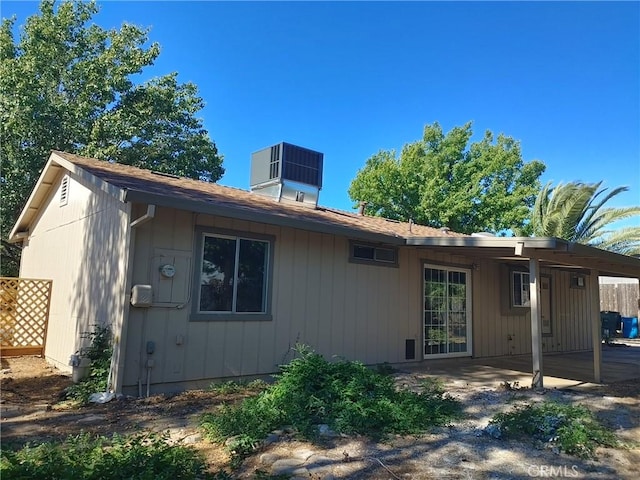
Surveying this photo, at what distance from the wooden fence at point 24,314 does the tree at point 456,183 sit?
61.9ft

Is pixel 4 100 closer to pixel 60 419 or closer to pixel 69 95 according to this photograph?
pixel 69 95

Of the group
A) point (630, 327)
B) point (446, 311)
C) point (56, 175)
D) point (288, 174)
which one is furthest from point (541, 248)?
point (630, 327)

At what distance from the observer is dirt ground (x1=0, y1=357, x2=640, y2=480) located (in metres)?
3.71

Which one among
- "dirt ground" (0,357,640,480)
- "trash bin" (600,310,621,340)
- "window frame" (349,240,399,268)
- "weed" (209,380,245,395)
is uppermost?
"window frame" (349,240,399,268)

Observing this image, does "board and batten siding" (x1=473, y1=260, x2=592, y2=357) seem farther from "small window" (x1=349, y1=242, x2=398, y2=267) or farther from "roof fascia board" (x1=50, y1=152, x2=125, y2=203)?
"roof fascia board" (x1=50, y1=152, x2=125, y2=203)

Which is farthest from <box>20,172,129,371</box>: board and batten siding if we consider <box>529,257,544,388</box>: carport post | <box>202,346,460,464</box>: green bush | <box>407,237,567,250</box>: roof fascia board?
<box>529,257,544,388</box>: carport post

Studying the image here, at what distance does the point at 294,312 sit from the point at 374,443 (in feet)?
11.3

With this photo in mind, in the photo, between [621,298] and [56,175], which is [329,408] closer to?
[56,175]

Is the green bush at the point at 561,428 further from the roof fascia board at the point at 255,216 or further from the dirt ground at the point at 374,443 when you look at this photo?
the roof fascia board at the point at 255,216

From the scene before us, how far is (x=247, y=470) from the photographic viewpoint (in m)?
3.58

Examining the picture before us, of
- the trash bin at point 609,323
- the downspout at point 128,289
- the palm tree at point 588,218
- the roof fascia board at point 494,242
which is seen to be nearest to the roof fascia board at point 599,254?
the roof fascia board at point 494,242

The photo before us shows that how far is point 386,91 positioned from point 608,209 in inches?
343

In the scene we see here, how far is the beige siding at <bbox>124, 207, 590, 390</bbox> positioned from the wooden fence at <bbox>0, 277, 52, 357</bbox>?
4.46 m

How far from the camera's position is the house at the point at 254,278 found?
241 inches
